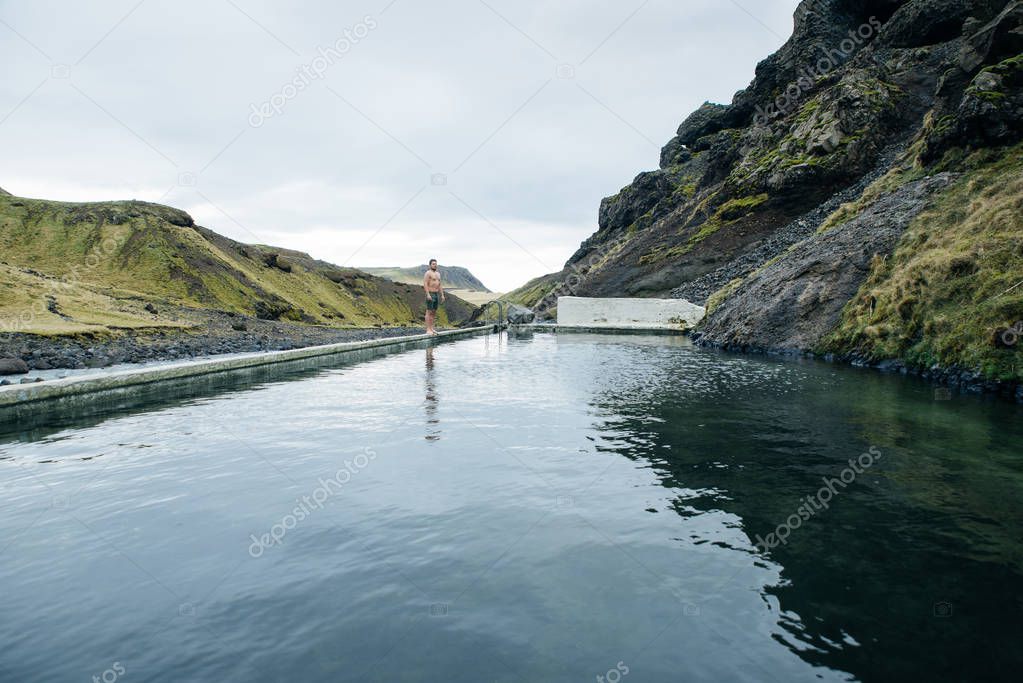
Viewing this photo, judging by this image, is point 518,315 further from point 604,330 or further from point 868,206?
point 868,206

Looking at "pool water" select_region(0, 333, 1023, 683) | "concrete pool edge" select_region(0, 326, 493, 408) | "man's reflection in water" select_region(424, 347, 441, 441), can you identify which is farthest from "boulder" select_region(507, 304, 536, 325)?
"pool water" select_region(0, 333, 1023, 683)

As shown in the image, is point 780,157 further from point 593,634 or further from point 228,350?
point 593,634

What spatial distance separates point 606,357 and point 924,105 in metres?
48.8

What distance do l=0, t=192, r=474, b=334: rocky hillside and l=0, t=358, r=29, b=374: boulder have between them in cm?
1090

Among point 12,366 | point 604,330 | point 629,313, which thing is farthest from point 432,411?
point 629,313

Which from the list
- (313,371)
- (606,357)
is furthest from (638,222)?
(313,371)

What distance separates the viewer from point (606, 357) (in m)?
23.9

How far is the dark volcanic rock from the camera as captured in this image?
2445cm

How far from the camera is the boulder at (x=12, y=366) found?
16486 mm

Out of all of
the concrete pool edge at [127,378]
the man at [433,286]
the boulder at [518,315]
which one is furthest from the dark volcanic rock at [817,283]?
the boulder at [518,315]

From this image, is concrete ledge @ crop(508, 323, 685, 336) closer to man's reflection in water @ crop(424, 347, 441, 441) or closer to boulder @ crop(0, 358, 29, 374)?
man's reflection in water @ crop(424, 347, 441, 441)

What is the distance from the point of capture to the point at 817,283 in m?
25.7

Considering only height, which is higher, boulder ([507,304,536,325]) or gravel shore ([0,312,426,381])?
boulder ([507,304,536,325])

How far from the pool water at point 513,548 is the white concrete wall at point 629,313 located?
116 ft
